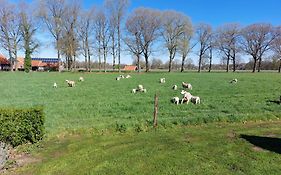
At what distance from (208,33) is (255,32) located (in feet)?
51.7

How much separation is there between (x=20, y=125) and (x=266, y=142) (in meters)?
8.56

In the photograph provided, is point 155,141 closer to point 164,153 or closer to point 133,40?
point 164,153

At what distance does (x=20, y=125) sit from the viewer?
880 cm

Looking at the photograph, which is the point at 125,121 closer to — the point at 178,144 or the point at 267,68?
the point at 178,144

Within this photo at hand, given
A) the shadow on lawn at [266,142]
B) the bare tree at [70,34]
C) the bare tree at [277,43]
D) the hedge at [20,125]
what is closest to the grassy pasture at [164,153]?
the shadow on lawn at [266,142]

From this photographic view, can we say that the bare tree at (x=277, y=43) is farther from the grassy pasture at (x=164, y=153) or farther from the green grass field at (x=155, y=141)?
the grassy pasture at (x=164, y=153)

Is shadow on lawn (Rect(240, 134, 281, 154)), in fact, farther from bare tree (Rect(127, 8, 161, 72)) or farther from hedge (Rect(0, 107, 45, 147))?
bare tree (Rect(127, 8, 161, 72))

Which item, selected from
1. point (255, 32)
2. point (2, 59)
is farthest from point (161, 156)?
point (2, 59)

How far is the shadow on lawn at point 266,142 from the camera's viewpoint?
8.34 metres

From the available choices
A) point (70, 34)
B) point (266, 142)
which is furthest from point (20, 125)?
point (70, 34)

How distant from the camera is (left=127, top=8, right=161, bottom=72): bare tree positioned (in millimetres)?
71500

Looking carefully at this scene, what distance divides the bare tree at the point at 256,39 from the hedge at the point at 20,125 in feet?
279

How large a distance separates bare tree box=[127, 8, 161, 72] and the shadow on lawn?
214ft

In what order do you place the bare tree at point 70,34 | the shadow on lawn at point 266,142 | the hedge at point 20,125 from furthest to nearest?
the bare tree at point 70,34, the hedge at point 20,125, the shadow on lawn at point 266,142
